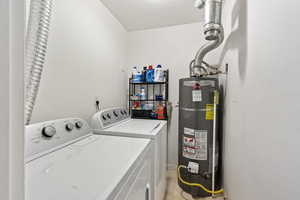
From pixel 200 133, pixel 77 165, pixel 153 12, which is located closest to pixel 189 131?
pixel 200 133

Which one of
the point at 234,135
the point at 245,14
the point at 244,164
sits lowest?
the point at 244,164

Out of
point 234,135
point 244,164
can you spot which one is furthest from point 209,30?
point 244,164

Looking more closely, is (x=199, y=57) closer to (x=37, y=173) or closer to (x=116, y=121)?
(x=116, y=121)

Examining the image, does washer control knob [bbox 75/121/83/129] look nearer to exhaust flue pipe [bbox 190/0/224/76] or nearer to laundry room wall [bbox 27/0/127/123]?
laundry room wall [bbox 27/0/127/123]

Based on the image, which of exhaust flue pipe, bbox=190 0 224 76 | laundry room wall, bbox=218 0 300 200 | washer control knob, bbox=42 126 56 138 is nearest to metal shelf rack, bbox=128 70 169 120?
exhaust flue pipe, bbox=190 0 224 76

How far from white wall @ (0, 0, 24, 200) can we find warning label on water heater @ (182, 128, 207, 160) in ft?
5.53

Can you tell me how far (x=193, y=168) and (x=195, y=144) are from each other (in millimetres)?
306

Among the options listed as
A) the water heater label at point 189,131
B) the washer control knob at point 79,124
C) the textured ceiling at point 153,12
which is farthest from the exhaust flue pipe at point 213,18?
the washer control knob at point 79,124

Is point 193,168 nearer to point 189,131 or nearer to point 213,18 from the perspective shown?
point 189,131

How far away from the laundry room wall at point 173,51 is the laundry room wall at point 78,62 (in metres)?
0.61

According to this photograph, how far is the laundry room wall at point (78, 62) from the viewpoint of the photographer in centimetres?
118

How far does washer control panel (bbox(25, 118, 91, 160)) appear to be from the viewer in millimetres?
817

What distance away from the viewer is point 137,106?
2.46m

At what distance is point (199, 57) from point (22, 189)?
2.04 metres
